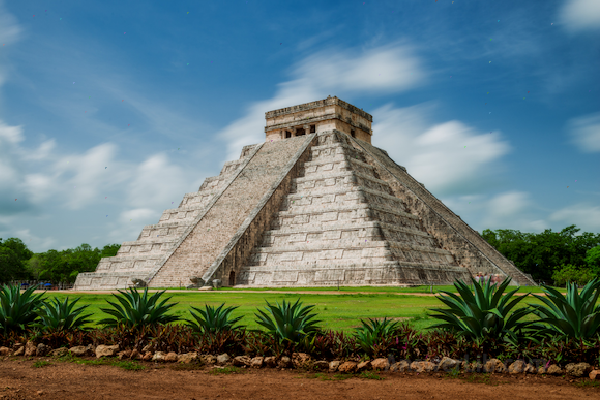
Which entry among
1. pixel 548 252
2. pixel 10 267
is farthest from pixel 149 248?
pixel 548 252

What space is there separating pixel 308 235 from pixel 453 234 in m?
7.49

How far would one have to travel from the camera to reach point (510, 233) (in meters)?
60.7

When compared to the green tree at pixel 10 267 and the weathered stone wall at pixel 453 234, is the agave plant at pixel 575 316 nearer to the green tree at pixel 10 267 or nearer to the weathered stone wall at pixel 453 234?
the weathered stone wall at pixel 453 234

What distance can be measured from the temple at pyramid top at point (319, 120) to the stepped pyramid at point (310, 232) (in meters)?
0.15

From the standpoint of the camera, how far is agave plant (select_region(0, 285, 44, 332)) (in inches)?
313

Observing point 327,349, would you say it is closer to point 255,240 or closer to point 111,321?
point 111,321

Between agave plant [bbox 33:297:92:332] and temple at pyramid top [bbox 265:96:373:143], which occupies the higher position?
temple at pyramid top [bbox 265:96:373:143]

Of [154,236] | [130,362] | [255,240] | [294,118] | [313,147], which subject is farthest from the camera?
[294,118]

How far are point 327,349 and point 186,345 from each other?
199 cm

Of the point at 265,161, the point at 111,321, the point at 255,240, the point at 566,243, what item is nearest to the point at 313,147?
the point at 265,161

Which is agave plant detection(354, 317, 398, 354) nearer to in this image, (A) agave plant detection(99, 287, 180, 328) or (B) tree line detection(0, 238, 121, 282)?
(A) agave plant detection(99, 287, 180, 328)

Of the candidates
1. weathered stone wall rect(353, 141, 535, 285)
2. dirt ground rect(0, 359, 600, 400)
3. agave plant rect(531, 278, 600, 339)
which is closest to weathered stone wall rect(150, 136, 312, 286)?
weathered stone wall rect(353, 141, 535, 285)

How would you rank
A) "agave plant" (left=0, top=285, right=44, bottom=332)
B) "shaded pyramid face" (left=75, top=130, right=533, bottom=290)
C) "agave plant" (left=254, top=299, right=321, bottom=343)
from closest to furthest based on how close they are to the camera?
"agave plant" (left=254, top=299, right=321, bottom=343), "agave plant" (left=0, top=285, right=44, bottom=332), "shaded pyramid face" (left=75, top=130, right=533, bottom=290)

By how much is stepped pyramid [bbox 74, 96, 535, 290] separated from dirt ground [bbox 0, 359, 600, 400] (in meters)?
13.0
